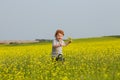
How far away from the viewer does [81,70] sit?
10.1 metres

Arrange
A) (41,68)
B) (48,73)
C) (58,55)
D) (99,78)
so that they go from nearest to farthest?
(99,78) < (48,73) < (41,68) < (58,55)

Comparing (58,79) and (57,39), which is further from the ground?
(57,39)

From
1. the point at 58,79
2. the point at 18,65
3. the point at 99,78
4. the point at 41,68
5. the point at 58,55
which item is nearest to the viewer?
the point at 99,78

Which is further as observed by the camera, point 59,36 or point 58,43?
point 58,43

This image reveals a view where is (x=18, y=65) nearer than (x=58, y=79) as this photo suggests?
No

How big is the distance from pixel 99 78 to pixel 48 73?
299 cm

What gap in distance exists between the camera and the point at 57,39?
39.5 feet

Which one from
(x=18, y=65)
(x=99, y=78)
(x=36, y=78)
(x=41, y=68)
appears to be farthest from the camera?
(x=18, y=65)

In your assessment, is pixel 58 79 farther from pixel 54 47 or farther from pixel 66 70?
pixel 54 47

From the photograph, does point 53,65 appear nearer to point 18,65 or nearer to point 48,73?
point 48,73

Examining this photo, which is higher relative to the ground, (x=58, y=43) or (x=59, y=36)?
(x=59, y=36)

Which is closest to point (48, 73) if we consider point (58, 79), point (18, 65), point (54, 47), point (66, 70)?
point (66, 70)

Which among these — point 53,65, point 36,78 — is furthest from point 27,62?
point 36,78

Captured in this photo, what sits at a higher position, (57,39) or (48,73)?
(57,39)
